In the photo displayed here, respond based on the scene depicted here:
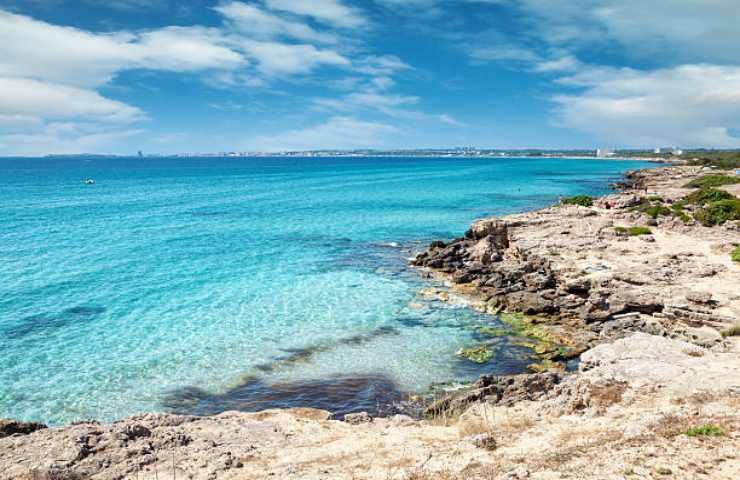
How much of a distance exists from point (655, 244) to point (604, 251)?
4.12m

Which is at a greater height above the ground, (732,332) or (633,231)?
(633,231)

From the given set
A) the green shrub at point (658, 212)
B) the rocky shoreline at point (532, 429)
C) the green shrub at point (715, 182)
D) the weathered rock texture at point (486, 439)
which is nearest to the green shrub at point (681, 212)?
the green shrub at point (658, 212)

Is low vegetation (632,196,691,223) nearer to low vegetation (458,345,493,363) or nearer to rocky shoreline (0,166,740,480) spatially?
rocky shoreline (0,166,740,480)

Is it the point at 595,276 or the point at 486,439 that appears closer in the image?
the point at 486,439

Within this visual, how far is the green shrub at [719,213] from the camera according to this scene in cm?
4016

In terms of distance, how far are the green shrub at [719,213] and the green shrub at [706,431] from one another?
37.2 m

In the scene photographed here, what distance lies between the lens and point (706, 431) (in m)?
9.55

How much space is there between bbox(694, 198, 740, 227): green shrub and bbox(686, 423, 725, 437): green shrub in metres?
37.2

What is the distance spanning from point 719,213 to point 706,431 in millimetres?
39996

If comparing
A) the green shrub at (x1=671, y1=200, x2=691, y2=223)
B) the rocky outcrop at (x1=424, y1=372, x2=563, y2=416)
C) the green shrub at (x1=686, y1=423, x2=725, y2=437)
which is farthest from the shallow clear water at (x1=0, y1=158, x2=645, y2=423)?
the green shrub at (x1=671, y1=200, x2=691, y2=223)

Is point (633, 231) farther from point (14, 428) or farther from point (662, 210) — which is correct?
point (14, 428)

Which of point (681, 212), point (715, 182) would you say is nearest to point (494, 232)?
point (681, 212)

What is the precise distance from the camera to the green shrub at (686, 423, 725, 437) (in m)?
9.46

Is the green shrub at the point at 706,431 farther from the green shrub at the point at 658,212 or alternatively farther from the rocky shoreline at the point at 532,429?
the green shrub at the point at 658,212
